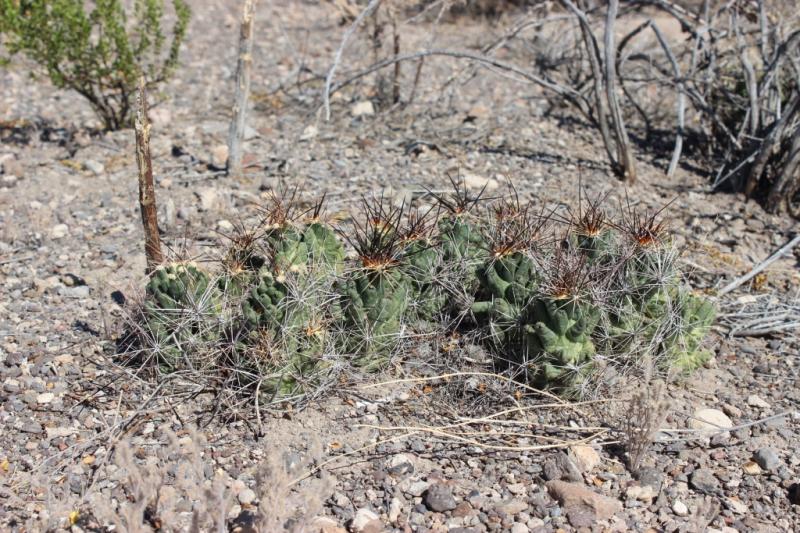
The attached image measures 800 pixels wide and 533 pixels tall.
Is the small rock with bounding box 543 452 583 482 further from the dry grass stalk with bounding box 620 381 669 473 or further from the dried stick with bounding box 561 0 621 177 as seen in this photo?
the dried stick with bounding box 561 0 621 177

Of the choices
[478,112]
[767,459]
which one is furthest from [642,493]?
[478,112]

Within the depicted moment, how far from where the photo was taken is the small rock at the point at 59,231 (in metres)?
4.90

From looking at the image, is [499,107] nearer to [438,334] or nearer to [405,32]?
[405,32]

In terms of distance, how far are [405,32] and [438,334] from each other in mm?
5827

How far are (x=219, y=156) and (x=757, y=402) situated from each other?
3.76 metres

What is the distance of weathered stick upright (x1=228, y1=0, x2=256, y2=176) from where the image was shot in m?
5.17

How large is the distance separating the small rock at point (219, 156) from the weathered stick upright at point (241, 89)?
216mm

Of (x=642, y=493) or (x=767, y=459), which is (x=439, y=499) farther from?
(x=767, y=459)

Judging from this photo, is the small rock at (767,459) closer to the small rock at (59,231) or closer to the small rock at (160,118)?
the small rock at (59,231)

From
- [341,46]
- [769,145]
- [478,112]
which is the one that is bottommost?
[478,112]

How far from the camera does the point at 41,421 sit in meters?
3.43

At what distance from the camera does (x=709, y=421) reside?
359 centimetres

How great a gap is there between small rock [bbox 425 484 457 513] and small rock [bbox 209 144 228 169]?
10.7 feet

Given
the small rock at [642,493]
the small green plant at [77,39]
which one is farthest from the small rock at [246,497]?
the small green plant at [77,39]
